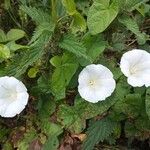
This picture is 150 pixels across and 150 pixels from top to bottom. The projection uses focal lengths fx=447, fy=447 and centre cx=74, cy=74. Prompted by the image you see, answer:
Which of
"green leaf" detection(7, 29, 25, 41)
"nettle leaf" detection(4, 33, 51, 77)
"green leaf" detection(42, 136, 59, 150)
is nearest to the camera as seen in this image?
"nettle leaf" detection(4, 33, 51, 77)

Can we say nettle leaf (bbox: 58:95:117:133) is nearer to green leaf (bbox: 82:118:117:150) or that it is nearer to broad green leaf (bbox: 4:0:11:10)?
green leaf (bbox: 82:118:117:150)

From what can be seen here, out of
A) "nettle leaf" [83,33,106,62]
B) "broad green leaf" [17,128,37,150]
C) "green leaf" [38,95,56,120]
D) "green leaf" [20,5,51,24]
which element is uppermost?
"green leaf" [20,5,51,24]

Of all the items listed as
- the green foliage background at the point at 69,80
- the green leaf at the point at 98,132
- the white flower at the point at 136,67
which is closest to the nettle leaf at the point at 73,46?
the green foliage background at the point at 69,80

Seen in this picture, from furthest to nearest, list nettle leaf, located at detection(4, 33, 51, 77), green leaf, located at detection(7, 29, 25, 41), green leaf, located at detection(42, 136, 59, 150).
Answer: green leaf, located at detection(7, 29, 25, 41), green leaf, located at detection(42, 136, 59, 150), nettle leaf, located at detection(4, 33, 51, 77)

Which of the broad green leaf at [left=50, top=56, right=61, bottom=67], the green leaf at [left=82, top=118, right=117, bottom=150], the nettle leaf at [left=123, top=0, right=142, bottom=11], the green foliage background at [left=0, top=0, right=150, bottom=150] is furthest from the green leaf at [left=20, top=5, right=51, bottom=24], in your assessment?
the green leaf at [left=82, top=118, right=117, bottom=150]

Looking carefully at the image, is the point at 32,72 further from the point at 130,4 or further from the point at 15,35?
the point at 130,4

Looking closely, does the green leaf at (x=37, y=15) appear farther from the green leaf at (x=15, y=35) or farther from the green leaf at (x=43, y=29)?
the green leaf at (x=15, y=35)

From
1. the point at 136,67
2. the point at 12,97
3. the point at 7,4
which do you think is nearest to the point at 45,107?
the point at 12,97
